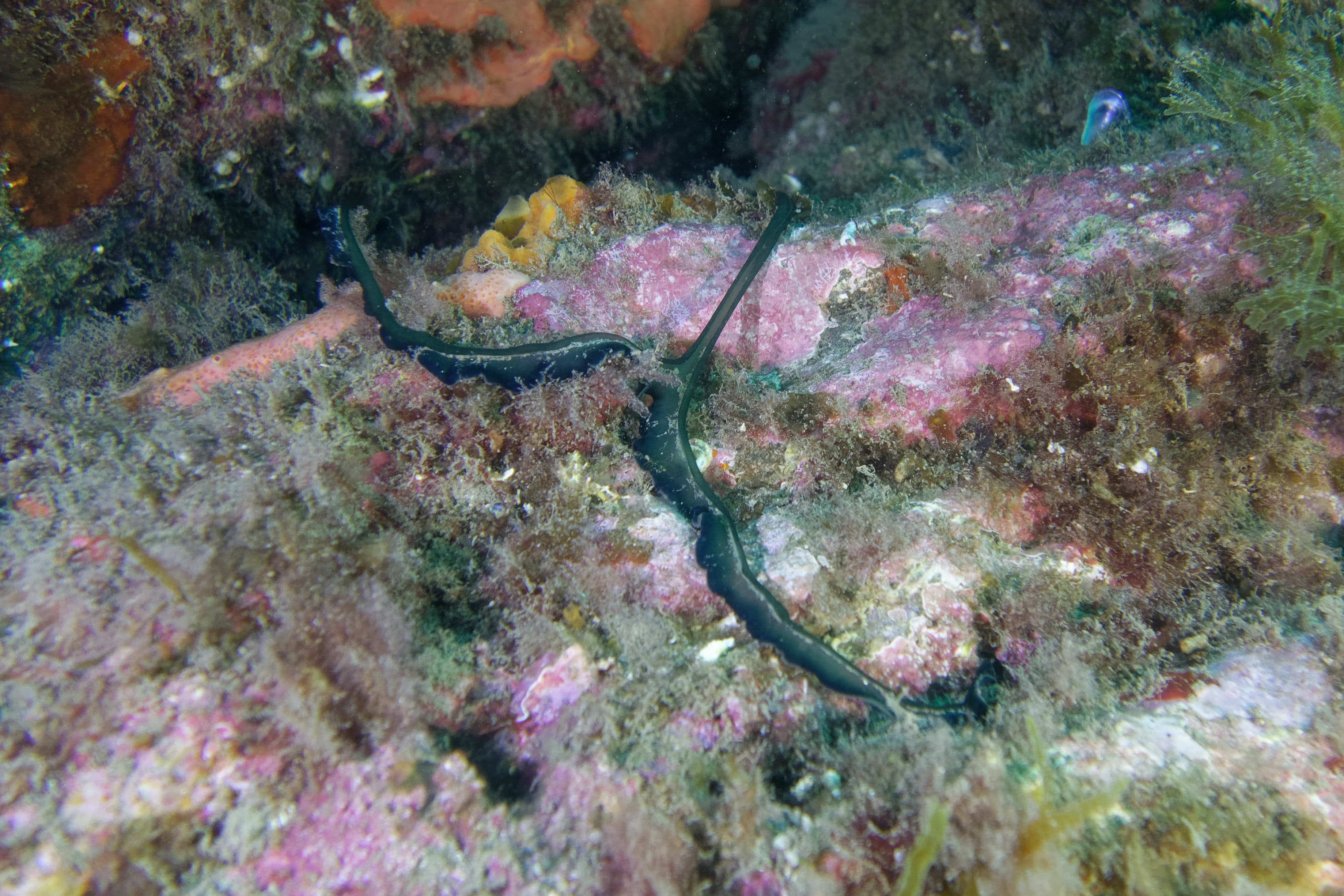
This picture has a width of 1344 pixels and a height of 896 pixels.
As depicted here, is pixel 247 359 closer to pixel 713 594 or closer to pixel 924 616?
pixel 713 594

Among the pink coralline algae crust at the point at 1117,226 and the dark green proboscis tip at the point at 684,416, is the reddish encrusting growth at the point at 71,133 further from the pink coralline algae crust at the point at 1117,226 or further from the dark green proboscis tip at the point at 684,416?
the pink coralline algae crust at the point at 1117,226

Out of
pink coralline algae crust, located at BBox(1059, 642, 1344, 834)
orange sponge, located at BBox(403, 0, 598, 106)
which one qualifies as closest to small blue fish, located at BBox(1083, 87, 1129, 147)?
orange sponge, located at BBox(403, 0, 598, 106)

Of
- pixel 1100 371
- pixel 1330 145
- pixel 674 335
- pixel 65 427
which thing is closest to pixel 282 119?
pixel 65 427

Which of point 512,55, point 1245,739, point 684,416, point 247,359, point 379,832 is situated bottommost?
point 1245,739

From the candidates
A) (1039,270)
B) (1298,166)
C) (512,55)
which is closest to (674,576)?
(1039,270)

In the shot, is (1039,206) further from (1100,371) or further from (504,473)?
(504,473)

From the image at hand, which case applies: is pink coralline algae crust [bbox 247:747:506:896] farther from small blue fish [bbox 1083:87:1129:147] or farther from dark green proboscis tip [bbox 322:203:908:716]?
small blue fish [bbox 1083:87:1129:147]
